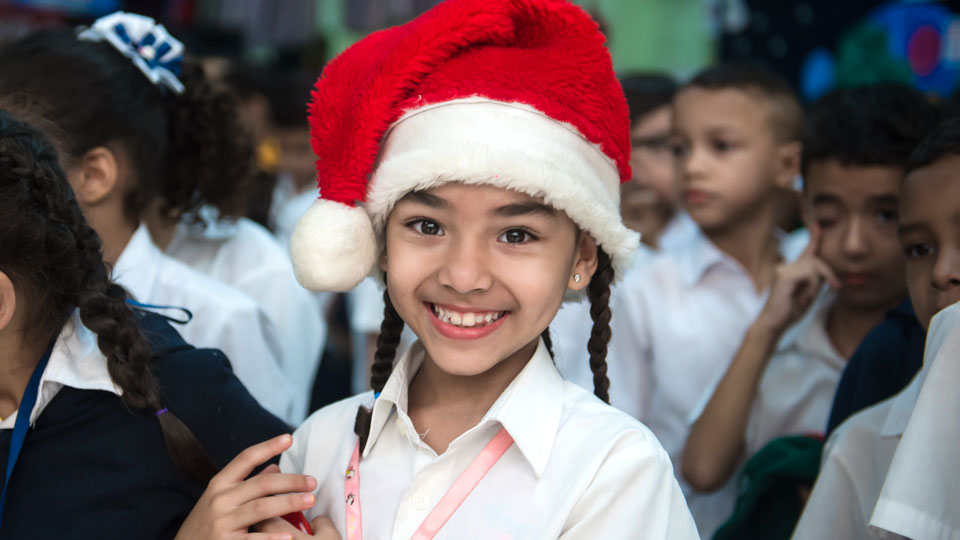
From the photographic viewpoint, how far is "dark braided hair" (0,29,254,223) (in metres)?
2.30

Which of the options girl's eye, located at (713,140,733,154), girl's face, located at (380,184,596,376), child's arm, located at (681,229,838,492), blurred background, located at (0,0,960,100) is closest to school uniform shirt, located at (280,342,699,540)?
Answer: girl's face, located at (380,184,596,376)

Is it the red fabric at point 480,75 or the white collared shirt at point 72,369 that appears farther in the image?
the white collared shirt at point 72,369

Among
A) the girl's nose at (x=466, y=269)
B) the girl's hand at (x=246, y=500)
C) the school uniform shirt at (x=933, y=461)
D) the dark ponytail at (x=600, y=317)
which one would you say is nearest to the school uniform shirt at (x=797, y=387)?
the dark ponytail at (x=600, y=317)

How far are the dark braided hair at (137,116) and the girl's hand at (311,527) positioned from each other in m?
1.05

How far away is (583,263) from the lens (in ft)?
5.62

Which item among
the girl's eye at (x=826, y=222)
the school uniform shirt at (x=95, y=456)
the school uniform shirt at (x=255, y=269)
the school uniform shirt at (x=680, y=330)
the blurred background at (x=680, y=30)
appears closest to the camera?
the school uniform shirt at (x=95, y=456)

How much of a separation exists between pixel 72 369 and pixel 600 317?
36.8 inches

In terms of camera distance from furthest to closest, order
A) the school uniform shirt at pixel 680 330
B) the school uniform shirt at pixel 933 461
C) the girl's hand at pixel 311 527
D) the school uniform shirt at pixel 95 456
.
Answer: the school uniform shirt at pixel 680 330 < the school uniform shirt at pixel 95 456 < the girl's hand at pixel 311 527 < the school uniform shirt at pixel 933 461

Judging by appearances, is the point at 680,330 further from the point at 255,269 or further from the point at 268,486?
the point at 268,486

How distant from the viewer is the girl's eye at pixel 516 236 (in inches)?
62.1

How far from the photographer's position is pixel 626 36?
5965mm

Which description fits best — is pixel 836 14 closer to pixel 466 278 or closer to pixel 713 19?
pixel 713 19

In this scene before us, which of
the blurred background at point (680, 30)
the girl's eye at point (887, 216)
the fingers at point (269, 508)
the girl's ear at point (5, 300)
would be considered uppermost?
the blurred background at point (680, 30)

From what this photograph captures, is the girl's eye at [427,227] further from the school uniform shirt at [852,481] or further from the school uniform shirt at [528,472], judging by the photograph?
the school uniform shirt at [852,481]
